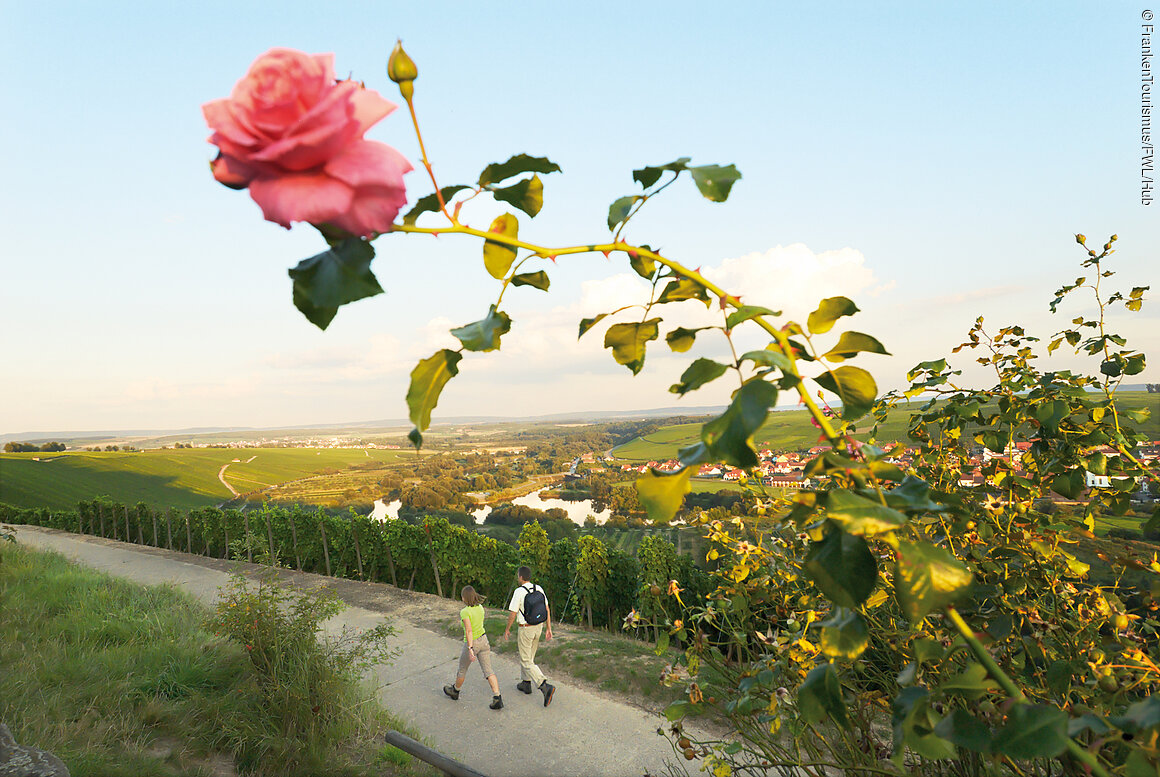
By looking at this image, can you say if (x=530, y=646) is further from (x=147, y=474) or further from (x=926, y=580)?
(x=147, y=474)

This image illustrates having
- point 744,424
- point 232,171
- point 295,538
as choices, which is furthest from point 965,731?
point 295,538

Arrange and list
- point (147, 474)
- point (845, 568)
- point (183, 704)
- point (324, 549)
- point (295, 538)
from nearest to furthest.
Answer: point (845, 568) → point (183, 704) → point (324, 549) → point (295, 538) → point (147, 474)

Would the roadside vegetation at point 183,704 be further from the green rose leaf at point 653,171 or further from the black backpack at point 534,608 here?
the green rose leaf at point 653,171

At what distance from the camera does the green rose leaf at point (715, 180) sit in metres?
0.70

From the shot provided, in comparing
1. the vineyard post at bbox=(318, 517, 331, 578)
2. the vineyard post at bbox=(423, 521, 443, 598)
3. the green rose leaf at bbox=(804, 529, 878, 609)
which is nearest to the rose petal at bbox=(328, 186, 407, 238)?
the green rose leaf at bbox=(804, 529, 878, 609)

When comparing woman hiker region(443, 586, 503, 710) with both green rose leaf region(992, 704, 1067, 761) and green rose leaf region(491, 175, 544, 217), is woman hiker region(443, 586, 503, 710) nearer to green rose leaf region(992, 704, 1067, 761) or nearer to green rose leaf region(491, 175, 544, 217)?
green rose leaf region(491, 175, 544, 217)

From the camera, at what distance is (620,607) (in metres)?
9.59

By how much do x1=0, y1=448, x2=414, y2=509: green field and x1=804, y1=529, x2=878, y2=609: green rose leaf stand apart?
24841mm

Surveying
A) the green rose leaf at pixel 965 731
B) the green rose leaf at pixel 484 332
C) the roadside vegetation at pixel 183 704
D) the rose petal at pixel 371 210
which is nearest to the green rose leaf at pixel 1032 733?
the green rose leaf at pixel 965 731

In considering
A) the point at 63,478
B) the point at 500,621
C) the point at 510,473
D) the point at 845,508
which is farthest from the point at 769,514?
the point at 63,478

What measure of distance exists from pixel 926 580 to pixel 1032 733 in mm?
188

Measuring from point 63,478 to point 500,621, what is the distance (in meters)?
29.2

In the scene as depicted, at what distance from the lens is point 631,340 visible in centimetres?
83

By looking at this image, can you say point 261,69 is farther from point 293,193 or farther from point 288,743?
point 288,743
